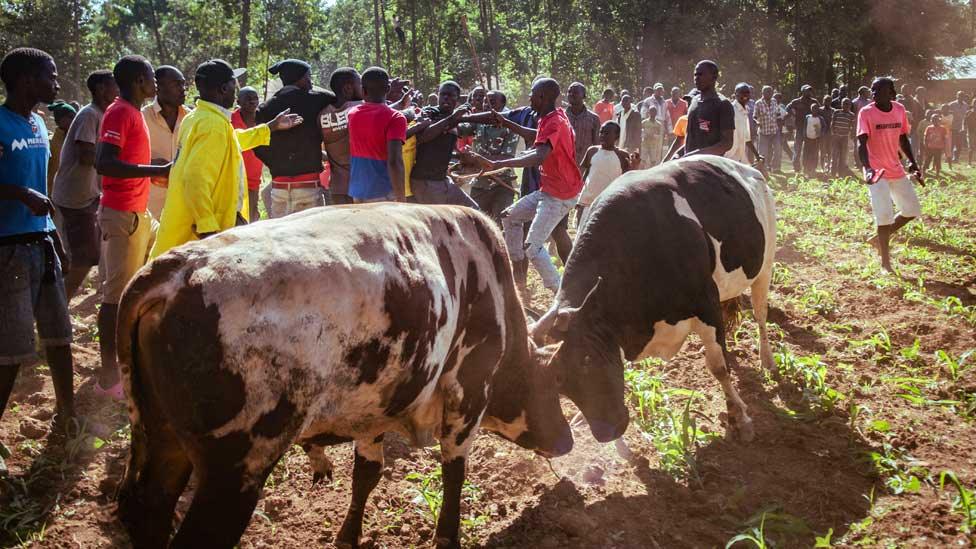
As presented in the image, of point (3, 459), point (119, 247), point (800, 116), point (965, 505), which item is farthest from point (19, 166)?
point (800, 116)

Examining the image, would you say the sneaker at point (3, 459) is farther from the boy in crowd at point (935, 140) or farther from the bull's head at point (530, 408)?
the boy in crowd at point (935, 140)

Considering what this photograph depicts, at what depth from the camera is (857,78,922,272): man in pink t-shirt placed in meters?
9.74

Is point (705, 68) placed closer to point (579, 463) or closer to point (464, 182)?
point (464, 182)

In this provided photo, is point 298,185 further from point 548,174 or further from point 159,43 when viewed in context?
point 159,43

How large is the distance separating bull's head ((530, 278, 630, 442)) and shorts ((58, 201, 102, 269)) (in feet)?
13.6

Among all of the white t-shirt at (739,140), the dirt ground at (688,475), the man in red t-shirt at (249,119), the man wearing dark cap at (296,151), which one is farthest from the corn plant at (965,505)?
the man in red t-shirt at (249,119)

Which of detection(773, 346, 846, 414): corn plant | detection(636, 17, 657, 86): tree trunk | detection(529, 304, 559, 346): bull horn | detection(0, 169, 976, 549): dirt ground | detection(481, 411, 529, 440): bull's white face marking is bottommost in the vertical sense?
detection(0, 169, 976, 549): dirt ground

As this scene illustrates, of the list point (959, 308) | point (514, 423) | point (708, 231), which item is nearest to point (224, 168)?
point (514, 423)

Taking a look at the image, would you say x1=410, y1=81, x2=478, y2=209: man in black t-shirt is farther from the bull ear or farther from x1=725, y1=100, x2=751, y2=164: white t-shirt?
the bull ear

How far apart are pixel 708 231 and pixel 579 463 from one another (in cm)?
194

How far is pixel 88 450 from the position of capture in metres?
5.10

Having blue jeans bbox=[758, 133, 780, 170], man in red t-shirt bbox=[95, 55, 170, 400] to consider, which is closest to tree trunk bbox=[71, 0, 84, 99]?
blue jeans bbox=[758, 133, 780, 170]

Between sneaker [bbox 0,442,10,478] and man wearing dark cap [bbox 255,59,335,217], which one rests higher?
man wearing dark cap [bbox 255,59,335,217]

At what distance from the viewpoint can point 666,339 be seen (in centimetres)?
545
